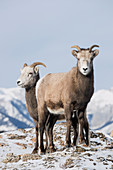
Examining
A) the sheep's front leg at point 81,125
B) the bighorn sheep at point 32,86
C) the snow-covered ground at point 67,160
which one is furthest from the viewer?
the bighorn sheep at point 32,86

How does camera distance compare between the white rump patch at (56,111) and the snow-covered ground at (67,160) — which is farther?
the white rump patch at (56,111)

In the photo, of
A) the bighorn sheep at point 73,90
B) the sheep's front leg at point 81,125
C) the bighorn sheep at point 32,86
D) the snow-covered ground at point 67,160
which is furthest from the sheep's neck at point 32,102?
the sheep's front leg at point 81,125

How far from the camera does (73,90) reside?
11.5 meters

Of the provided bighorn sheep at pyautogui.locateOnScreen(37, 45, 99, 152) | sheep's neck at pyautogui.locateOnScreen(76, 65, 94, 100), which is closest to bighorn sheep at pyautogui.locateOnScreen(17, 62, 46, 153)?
bighorn sheep at pyautogui.locateOnScreen(37, 45, 99, 152)

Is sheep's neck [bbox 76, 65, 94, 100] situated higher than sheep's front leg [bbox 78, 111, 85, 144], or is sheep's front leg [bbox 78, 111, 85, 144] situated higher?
sheep's neck [bbox 76, 65, 94, 100]

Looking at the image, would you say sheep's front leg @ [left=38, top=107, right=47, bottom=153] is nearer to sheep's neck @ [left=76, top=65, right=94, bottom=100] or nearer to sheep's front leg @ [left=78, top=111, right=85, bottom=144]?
sheep's front leg @ [left=78, top=111, right=85, bottom=144]

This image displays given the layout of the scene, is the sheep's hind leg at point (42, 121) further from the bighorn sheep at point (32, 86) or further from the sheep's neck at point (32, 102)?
the sheep's neck at point (32, 102)

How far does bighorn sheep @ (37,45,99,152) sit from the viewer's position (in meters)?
11.4

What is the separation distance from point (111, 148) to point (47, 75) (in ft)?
12.7

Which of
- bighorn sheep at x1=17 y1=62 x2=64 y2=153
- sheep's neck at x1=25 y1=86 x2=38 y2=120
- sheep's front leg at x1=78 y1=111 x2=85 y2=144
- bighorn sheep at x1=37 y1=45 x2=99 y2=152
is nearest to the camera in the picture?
bighorn sheep at x1=37 y1=45 x2=99 y2=152

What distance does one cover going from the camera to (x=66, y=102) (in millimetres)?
11344

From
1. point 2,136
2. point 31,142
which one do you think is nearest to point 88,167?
point 31,142

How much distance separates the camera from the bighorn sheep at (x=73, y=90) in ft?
37.2

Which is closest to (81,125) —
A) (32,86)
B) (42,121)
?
(42,121)
